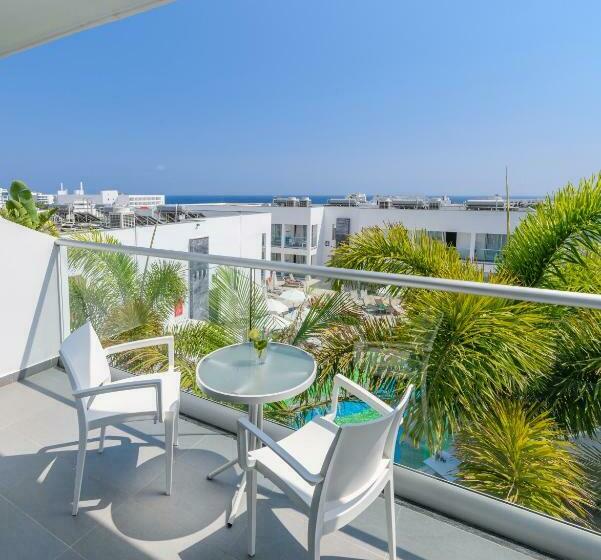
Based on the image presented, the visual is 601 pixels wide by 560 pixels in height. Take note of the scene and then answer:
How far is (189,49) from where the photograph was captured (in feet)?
168

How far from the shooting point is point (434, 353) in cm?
247

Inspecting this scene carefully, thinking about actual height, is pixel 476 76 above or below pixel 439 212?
above

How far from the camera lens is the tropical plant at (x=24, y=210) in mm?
8039

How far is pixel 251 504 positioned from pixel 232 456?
0.88 meters

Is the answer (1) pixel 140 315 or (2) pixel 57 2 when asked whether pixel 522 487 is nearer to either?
(1) pixel 140 315

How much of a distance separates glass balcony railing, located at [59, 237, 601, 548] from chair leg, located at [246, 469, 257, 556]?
0.63 m

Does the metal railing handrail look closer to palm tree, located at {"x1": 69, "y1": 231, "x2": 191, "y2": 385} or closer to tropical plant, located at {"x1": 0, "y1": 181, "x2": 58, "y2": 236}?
palm tree, located at {"x1": 69, "y1": 231, "x2": 191, "y2": 385}

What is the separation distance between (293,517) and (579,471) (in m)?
1.47

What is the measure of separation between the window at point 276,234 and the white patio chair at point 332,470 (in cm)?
2825

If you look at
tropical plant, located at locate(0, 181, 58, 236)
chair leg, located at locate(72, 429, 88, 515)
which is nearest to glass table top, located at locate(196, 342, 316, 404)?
chair leg, located at locate(72, 429, 88, 515)

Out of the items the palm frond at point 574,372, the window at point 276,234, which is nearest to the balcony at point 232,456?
the palm frond at point 574,372

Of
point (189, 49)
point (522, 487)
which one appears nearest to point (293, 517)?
point (522, 487)

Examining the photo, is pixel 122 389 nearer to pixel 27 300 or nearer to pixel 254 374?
pixel 254 374

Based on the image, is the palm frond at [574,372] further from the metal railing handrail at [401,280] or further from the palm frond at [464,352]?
the metal railing handrail at [401,280]
